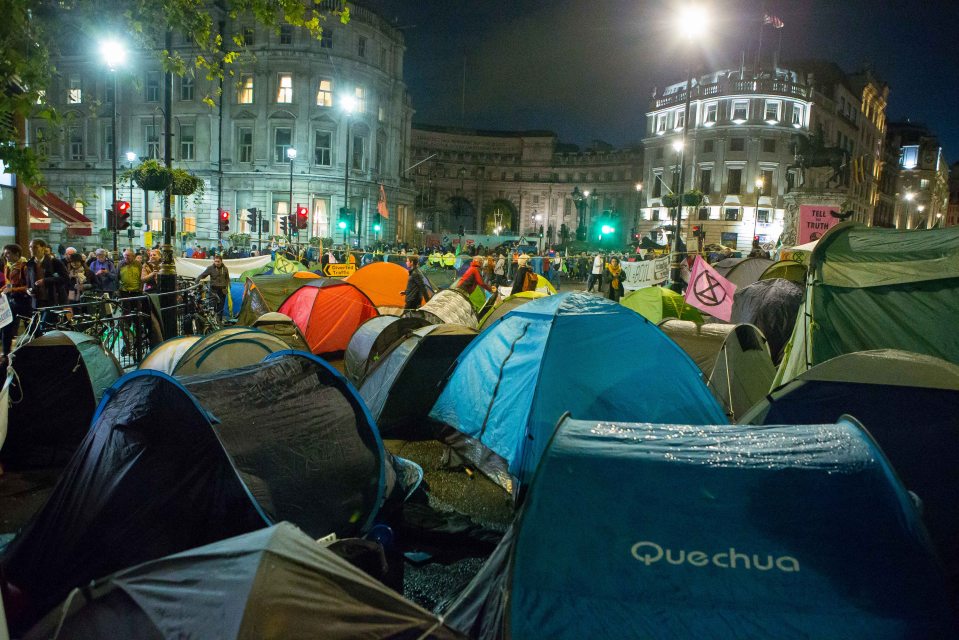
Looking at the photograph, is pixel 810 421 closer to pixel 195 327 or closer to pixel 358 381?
pixel 358 381

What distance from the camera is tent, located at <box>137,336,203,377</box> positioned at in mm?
6724

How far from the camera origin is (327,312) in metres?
11.6

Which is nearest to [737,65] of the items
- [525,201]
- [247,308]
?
[525,201]

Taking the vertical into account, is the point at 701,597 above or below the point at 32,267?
below

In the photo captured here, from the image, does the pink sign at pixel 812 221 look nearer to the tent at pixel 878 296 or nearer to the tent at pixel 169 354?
the tent at pixel 878 296

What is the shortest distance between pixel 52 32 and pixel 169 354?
3.19m

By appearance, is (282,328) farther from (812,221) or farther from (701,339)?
(812,221)

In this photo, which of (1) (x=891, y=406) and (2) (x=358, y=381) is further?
(2) (x=358, y=381)

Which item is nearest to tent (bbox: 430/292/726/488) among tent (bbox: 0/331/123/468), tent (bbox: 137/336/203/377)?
tent (bbox: 137/336/203/377)

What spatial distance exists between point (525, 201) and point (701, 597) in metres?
88.6

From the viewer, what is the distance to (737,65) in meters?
64.2

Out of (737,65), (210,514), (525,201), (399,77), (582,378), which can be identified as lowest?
(210,514)

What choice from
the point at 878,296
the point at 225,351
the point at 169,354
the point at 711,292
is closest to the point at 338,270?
the point at 711,292

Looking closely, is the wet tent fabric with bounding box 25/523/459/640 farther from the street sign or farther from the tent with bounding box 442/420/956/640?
the street sign
